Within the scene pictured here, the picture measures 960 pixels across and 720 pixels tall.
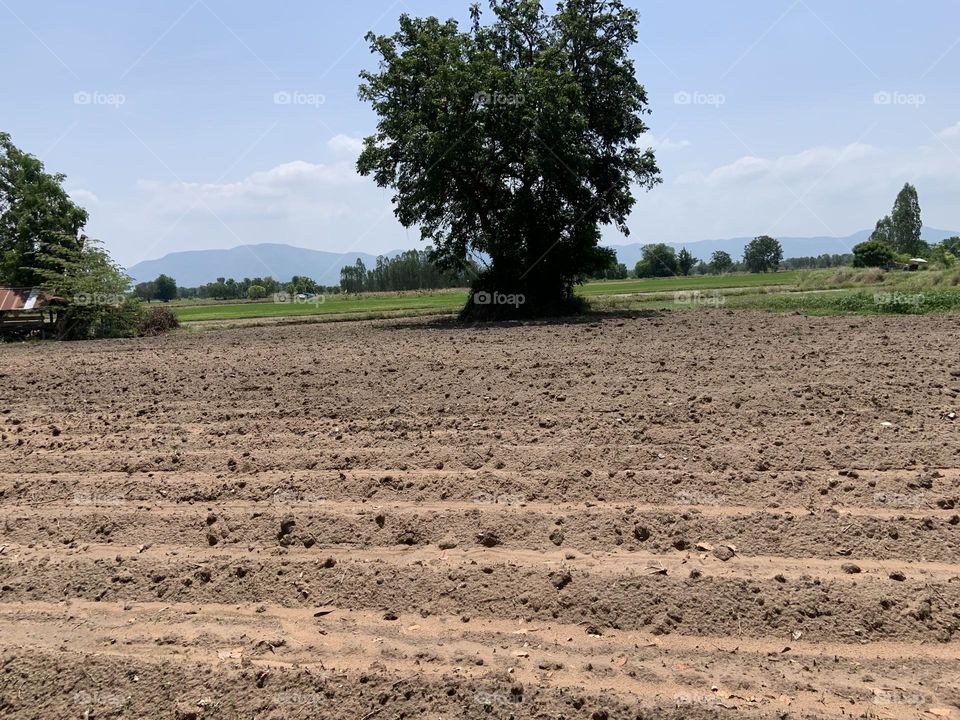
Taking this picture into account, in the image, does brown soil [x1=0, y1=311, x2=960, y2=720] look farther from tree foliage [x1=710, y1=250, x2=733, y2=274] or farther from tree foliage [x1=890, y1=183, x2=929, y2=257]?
tree foliage [x1=710, y1=250, x2=733, y2=274]

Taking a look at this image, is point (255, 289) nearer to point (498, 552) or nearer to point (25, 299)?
point (25, 299)

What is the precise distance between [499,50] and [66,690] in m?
27.4

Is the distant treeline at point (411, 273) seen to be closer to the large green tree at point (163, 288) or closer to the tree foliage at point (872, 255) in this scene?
the large green tree at point (163, 288)

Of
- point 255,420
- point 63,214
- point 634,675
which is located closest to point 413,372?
point 255,420

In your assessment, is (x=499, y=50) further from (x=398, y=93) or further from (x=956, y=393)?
(x=956, y=393)

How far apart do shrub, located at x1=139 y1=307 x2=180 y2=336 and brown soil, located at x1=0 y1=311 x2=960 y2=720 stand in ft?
67.7

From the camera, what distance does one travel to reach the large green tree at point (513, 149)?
968 inches

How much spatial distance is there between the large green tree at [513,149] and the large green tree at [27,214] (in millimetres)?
21799

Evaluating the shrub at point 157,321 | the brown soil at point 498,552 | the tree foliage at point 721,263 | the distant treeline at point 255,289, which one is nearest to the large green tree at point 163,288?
the distant treeline at point 255,289

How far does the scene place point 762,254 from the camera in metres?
135

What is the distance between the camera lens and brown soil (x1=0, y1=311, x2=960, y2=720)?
13.8ft

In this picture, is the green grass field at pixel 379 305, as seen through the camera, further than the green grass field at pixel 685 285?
Result: No

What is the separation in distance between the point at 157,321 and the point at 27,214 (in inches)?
648

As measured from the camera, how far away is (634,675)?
4215 millimetres
